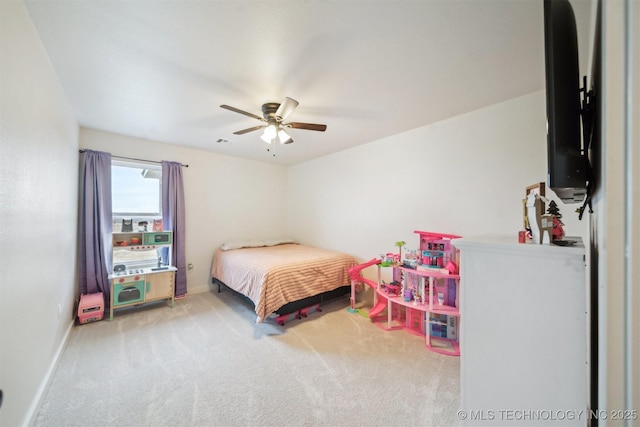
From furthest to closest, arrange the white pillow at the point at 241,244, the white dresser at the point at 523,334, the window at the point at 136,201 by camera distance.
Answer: the white pillow at the point at 241,244
the window at the point at 136,201
the white dresser at the point at 523,334

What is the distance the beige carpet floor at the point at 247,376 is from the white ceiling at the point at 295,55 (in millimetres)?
2375

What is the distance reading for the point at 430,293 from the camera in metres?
2.36

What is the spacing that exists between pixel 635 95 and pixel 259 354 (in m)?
2.60

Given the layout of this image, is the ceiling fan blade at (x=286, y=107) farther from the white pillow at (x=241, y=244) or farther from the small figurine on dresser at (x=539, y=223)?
the white pillow at (x=241, y=244)

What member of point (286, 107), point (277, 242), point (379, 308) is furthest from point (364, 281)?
point (286, 107)

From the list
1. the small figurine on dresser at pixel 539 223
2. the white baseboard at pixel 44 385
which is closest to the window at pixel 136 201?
the white baseboard at pixel 44 385

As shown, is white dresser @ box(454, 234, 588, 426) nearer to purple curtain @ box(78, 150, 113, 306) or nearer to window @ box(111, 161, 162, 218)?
purple curtain @ box(78, 150, 113, 306)

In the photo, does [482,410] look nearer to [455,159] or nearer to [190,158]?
[455,159]

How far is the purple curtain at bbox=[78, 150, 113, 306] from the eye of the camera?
293 cm

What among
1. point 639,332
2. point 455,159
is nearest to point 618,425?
point 639,332

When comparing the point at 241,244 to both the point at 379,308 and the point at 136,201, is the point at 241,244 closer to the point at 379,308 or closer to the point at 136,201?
the point at 136,201

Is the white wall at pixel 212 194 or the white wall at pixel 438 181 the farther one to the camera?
the white wall at pixel 212 194

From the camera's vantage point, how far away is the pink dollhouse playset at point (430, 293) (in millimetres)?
2355

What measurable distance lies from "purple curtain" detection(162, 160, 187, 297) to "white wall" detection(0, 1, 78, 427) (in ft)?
4.62
